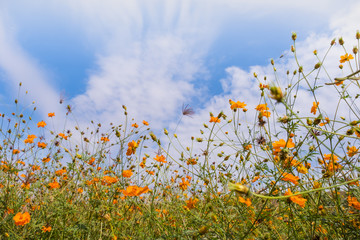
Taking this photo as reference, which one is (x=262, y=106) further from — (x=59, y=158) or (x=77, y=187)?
(x=59, y=158)

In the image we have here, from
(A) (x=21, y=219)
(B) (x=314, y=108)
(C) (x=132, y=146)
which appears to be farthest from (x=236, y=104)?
(A) (x=21, y=219)

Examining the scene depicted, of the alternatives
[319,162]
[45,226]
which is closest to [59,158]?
[45,226]

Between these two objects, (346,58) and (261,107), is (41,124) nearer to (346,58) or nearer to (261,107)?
(261,107)

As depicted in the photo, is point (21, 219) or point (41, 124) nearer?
point (21, 219)

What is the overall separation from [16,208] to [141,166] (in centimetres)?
147

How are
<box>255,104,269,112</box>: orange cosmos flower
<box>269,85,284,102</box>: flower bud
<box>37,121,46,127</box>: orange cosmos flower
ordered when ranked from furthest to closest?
<box>37,121,46,127</box>: orange cosmos flower, <box>255,104,269,112</box>: orange cosmos flower, <box>269,85,284,102</box>: flower bud

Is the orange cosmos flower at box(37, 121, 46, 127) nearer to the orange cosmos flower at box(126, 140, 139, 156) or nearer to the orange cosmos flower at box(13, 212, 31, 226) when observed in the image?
the orange cosmos flower at box(13, 212, 31, 226)

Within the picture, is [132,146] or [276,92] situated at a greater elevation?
[132,146]

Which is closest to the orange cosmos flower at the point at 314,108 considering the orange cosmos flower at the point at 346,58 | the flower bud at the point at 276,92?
the orange cosmos flower at the point at 346,58

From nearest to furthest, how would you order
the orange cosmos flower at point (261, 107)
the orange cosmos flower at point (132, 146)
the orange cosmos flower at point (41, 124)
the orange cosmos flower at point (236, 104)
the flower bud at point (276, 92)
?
the flower bud at point (276, 92), the orange cosmos flower at point (132, 146), the orange cosmos flower at point (261, 107), the orange cosmos flower at point (236, 104), the orange cosmos flower at point (41, 124)

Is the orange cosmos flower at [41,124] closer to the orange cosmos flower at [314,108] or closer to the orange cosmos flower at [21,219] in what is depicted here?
the orange cosmos flower at [21,219]

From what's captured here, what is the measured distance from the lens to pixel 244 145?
2.43 meters

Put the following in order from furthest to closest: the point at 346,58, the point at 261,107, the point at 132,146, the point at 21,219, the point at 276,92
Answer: the point at 346,58 < the point at 261,107 < the point at 21,219 < the point at 132,146 < the point at 276,92

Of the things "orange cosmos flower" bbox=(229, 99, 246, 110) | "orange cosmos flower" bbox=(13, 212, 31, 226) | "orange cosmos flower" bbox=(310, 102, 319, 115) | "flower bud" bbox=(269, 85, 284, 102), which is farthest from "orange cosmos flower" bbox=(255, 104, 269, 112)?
"orange cosmos flower" bbox=(13, 212, 31, 226)
